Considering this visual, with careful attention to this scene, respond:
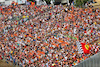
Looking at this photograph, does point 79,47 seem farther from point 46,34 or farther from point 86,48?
point 46,34

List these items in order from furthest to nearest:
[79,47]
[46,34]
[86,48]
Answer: [46,34]
[79,47]
[86,48]

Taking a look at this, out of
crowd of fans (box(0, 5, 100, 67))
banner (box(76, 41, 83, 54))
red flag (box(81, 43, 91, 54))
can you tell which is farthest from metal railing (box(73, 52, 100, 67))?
banner (box(76, 41, 83, 54))

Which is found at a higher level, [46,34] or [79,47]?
[46,34]

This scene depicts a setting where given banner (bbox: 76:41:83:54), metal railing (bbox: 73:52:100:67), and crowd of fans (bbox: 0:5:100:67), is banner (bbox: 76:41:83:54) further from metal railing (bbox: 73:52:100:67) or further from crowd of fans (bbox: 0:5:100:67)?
metal railing (bbox: 73:52:100:67)

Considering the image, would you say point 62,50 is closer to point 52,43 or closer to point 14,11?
point 52,43

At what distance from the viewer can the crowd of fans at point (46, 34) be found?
40.7 feet

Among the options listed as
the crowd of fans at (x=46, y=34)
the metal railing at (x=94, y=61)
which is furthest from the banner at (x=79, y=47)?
the metal railing at (x=94, y=61)

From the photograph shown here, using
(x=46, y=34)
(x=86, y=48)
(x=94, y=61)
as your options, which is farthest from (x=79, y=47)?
(x=94, y=61)

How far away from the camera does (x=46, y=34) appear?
15.3m

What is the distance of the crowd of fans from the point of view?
1241 cm

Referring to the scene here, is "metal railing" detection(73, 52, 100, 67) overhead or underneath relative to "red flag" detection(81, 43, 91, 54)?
overhead

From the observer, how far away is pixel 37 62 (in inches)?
496

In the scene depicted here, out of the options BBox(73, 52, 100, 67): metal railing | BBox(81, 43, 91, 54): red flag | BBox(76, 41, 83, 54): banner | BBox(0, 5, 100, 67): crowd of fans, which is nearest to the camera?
BBox(73, 52, 100, 67): metal railing

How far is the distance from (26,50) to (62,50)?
123 inches
